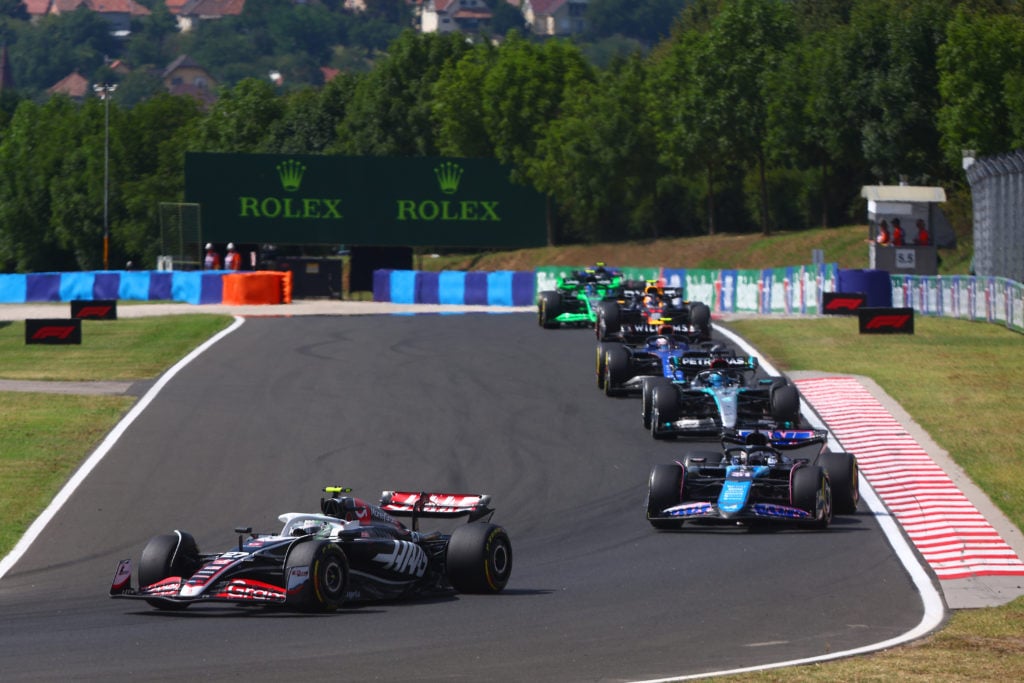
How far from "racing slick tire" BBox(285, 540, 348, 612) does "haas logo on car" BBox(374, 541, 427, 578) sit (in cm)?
59

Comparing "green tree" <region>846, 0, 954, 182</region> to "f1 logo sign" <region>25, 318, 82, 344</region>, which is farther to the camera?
"green tree" <region>846, 0, 954, 182</region>

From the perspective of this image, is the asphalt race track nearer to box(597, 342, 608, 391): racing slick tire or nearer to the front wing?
the front wing

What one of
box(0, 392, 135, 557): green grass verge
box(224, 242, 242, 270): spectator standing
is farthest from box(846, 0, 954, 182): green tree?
box(0, 392, 135, 557): green grass verge

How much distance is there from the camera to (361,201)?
6600 cm

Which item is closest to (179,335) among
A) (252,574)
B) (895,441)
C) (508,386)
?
(508,386)

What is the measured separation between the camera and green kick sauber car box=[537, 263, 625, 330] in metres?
39.4

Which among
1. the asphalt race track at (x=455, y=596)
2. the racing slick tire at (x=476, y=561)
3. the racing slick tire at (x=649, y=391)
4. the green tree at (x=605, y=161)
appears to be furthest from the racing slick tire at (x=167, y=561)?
the green tree at (x=605, y=161)

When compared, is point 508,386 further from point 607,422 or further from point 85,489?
point 85,489

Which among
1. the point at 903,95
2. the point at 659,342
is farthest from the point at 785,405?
the point at 903,95

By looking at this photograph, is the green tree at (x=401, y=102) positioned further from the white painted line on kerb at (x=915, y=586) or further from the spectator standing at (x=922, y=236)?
the white painted line on kerb at (x=915, y=586)

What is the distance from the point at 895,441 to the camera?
23.7m

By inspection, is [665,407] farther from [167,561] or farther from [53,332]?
[53,332]

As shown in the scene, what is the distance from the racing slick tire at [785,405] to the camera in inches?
926

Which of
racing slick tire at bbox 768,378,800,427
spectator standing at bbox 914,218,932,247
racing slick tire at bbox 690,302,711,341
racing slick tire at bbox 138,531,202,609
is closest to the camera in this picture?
racing slick tire at bbox 138,531,202,609
